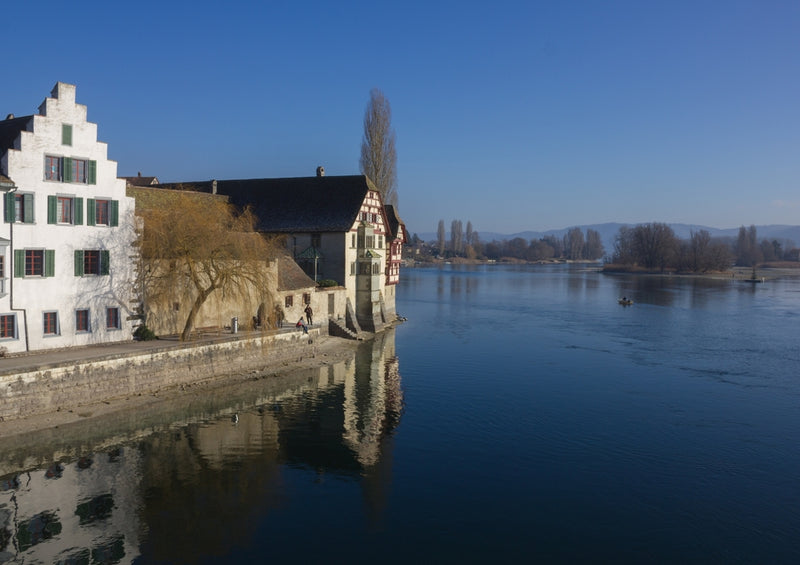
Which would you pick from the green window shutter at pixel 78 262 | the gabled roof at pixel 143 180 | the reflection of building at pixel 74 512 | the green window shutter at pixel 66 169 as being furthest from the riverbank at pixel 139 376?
the gabled roof at pixel 143 180

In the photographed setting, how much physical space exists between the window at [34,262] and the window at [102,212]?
7.55ft

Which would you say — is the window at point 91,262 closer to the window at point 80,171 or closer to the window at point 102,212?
the window at point 102,212

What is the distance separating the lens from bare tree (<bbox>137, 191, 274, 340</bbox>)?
29.2 m

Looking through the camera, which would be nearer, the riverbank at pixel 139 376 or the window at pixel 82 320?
the riverbank at pixel 139 376

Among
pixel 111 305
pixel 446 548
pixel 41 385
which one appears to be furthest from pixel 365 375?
pixel 446 548

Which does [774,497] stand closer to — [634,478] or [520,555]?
[634,478]

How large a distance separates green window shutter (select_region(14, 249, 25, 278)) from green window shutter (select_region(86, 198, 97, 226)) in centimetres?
304

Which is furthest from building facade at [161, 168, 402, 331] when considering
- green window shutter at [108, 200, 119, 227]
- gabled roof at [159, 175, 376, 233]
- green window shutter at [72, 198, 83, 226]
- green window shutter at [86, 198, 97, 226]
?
green window shutter at [72, 198, 83, 226]

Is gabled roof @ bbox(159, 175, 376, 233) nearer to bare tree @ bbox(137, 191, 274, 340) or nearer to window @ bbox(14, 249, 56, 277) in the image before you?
bare tree @ bbox(137, 191, 274, 340)

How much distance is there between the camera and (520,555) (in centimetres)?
1489

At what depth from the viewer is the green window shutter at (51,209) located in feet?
84.8

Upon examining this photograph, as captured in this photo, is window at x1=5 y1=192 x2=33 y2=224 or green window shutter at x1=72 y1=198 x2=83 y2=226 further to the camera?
green window shutter at x1=72 y1=198 x2=83 y2=226

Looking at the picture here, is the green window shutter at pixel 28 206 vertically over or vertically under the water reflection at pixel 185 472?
over

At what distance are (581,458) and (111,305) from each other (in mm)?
21359
